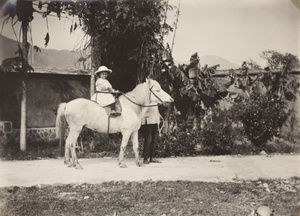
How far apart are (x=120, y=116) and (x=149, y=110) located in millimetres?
443

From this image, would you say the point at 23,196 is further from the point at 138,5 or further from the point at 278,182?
the point at 278,182

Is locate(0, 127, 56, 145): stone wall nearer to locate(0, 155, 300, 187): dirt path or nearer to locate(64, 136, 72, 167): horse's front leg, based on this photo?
locate(0, 155, 300, 187): dirt path

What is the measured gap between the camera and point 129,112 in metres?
5.15

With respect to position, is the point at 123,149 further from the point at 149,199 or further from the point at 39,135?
the point at 39,135

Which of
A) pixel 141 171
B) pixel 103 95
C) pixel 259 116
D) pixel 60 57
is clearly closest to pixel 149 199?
pixel 141 171

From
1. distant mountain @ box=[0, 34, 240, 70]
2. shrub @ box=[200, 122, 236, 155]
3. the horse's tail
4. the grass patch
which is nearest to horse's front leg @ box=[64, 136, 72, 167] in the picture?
the horse's tail

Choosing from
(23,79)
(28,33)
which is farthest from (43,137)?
(28,33)

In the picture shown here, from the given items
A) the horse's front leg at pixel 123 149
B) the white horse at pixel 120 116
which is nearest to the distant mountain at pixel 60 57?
the white horse at pixel 120 116

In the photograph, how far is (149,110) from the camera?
5.26 m

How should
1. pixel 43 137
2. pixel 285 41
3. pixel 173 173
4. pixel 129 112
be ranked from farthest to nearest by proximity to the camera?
pixel 43 137, pixel 129 112, pixel 173 173, pixel 285 41

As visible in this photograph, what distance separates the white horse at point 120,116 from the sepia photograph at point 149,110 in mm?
15

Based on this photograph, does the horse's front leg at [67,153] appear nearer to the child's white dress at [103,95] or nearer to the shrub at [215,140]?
the child's white dress at [103,95]

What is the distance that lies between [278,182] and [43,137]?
342 cm

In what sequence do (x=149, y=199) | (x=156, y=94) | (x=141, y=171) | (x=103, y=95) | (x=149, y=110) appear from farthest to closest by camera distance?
(x=149, y=110), (x=156, y=94), (x=103, y=95), (x=141, y=171), (x=149, y=199)
